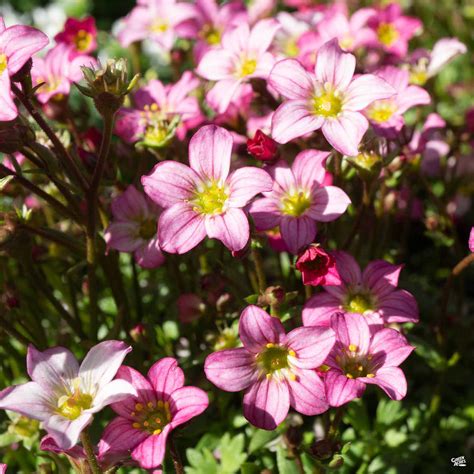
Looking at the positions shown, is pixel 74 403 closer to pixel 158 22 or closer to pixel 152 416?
pixel 152 416

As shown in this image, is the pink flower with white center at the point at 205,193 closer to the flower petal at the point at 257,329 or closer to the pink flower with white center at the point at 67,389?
the flower petal at the point at 257,329

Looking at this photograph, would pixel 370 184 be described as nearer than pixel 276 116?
No

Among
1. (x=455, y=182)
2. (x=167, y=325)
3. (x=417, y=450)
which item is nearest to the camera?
(x=417, y=450)

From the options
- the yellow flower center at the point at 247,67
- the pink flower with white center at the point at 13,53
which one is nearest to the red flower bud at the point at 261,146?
the yellow flower center at the point at 247,67

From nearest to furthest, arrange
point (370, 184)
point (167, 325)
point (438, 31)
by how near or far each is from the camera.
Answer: point (370, 184), point (167, 325), point (438, 31)

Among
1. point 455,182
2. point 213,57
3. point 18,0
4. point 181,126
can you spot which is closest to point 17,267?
point 181,126

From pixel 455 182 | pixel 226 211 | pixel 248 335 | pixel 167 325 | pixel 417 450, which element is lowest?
pixel 417 450

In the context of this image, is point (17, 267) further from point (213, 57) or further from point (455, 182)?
point (455, 182)
